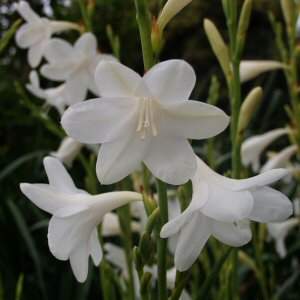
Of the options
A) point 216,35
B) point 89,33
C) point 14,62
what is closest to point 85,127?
point 216,35

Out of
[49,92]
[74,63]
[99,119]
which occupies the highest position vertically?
[99,119]

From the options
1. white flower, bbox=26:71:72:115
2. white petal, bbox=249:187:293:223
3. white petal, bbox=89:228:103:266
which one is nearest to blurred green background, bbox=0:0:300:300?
white flower, bbox=26:71:72:115

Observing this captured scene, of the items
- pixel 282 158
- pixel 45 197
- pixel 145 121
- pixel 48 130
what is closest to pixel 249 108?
pixel 145 121

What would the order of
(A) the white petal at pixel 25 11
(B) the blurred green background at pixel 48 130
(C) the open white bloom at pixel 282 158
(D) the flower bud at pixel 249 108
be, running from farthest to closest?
1. (B) the blurred green background at pixel 48 130
2. (C) the open white bloom at pixel 282 158
3. (A) the white petal at pixel 25 11
4. (D) the flower bud at pixel 249 108

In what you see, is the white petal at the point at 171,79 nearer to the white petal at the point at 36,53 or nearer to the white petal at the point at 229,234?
the white petal at the point at 229,234

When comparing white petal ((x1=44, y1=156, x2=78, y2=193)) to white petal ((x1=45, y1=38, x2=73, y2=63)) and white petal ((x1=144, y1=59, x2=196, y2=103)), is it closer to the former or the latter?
white petal ((x1=144, y1=59, x2=196, y2=103))

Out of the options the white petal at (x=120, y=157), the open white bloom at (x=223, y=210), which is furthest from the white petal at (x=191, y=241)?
the white petal at (x=120, y=157)

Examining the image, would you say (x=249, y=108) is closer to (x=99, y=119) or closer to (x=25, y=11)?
(x=99, y=119)
